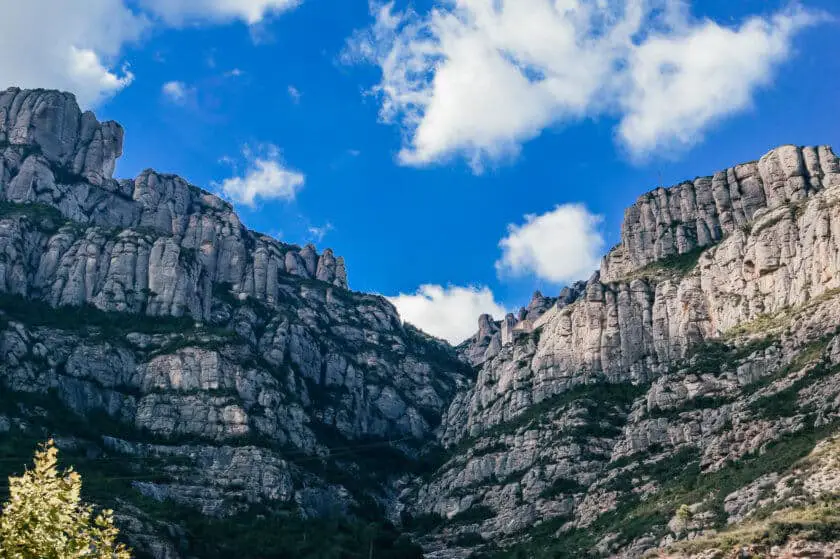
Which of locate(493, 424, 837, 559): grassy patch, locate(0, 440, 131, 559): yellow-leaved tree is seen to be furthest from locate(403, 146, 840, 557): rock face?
locate(0, 440, 131, 559): yellow-leaved tree

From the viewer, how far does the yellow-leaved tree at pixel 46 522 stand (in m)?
28.6

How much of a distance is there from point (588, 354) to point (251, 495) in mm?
82967

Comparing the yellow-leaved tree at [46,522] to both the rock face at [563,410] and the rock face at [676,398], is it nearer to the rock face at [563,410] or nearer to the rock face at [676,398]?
the rock face at [676,398]

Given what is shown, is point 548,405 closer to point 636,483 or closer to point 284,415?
point 636,483

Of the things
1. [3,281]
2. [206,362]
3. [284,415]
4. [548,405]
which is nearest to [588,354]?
[548,405]

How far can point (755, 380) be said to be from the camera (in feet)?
443

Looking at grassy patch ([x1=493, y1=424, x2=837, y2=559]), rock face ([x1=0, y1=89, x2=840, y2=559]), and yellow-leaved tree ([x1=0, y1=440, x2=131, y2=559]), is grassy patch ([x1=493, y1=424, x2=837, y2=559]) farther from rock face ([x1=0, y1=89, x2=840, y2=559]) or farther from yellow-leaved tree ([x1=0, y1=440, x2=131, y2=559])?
yellow-leaved tree ([x1=0, y1=440, x2=131, y2=559])

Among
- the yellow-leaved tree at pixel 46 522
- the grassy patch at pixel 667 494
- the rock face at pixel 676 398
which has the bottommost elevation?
the yellow-leaved tree at pixel 46 522

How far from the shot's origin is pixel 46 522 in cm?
2897

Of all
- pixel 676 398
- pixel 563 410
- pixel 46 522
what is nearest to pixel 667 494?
pixel 676 398

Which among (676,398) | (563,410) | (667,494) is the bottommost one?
(667,494)

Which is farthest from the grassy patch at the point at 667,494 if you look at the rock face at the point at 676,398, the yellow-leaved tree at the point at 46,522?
the yellow-leaved tree at the point at 46,522

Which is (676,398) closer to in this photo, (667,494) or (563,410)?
(563,410)

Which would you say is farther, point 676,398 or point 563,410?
point 563,410
